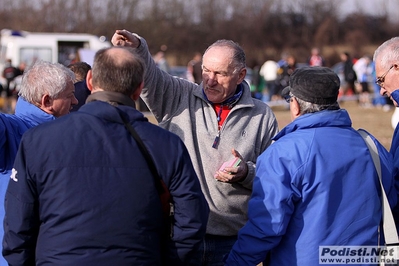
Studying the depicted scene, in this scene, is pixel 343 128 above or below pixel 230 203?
above

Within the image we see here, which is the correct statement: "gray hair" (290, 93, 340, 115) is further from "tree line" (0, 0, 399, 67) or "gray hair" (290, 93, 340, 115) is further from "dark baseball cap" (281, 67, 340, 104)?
"tree line" (0, 0, 399, 67)

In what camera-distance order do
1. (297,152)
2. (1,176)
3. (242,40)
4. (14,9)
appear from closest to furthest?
(297,152) < (1,176) < (14,9) < (242,40)

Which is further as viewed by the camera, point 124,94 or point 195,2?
point 195,2

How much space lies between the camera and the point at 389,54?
394 centimetres

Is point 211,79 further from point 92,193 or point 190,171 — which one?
point 92,193

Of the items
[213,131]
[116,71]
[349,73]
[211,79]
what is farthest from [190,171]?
[349,73]

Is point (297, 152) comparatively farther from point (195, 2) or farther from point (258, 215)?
point (195, 2)

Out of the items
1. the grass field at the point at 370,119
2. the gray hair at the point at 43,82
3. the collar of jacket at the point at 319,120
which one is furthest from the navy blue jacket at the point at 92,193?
the grass field at the point at 370,119

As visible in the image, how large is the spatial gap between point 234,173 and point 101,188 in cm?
106

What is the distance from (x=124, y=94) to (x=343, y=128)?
3.88 feet

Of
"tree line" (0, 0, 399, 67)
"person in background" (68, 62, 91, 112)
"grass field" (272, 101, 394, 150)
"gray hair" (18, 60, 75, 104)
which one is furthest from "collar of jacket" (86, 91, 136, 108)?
"tree line" (0, 0, 399, 67)

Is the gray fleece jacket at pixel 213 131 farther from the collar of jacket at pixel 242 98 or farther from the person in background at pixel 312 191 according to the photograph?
the person in background at pixel 312 191

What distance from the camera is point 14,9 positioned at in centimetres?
4178

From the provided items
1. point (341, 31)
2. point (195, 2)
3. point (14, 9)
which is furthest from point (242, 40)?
point (14, 9)
